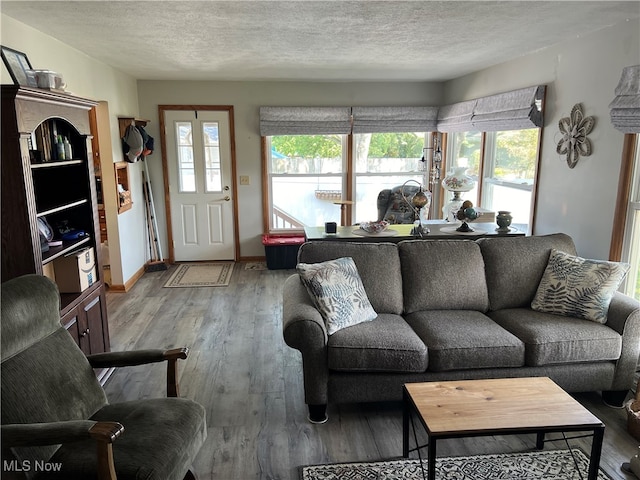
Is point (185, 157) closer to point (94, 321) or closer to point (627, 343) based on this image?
point (94, 321)

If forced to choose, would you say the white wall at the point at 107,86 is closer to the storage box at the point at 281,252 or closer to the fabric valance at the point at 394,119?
the storage box at the point at 281,252

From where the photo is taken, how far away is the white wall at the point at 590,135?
10.6 feet

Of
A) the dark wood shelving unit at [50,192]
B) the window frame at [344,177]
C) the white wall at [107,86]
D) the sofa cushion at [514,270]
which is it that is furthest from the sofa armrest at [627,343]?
the window frame at [344,177]

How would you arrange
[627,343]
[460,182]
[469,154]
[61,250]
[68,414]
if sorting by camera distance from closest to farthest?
[68,414], [627,343], [61,250], [460,182], [469,154]

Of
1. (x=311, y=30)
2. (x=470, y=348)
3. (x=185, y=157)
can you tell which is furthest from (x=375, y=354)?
(x=185, y=157)

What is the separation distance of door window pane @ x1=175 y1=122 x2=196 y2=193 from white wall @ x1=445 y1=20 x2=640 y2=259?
3943 mm

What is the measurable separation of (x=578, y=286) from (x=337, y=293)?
4.87ft

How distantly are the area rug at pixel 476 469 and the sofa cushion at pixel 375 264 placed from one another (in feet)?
3.22

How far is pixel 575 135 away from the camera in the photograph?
3.58 metres

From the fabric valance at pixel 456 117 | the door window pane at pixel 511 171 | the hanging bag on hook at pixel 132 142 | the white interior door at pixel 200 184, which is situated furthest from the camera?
the white interior door at pixel 200 184

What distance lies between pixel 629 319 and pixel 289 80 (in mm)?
4644

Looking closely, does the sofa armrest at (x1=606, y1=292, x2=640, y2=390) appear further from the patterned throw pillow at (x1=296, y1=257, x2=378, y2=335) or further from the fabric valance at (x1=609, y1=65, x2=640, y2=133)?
the patterned throw pillow at (x1=296, y1=257, x2=378, y2=335)

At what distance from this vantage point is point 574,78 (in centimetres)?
363

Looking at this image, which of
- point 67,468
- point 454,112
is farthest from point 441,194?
point 67,468
